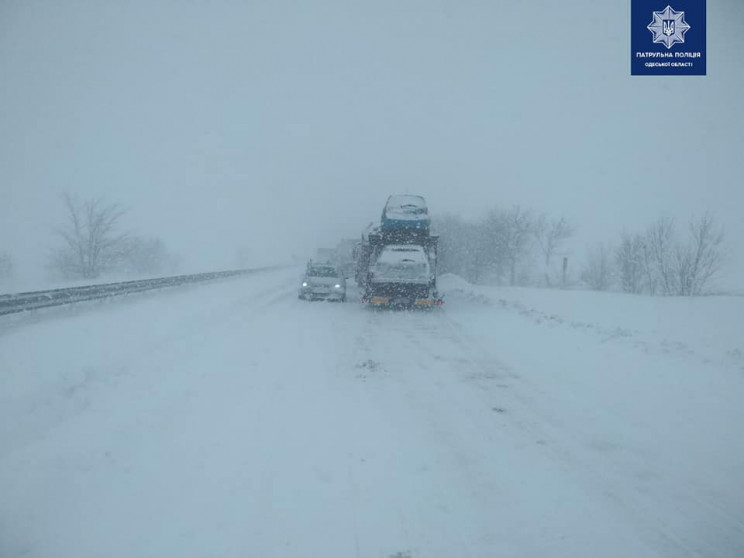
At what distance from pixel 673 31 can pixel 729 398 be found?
20.4 metres

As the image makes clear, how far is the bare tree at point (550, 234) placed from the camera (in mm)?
48969

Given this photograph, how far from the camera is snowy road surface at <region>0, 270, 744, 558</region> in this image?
3.12 m

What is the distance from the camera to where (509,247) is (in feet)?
165

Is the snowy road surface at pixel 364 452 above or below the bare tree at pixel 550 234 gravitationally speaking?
below

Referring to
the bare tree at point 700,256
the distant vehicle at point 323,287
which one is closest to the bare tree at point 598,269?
the bare tree at point 700,256

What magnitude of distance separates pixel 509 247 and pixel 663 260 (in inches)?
667

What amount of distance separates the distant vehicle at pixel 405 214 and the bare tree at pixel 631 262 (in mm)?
31961

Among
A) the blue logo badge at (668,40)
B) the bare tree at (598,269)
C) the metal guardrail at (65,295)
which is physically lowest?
the bare tree at (598,269)

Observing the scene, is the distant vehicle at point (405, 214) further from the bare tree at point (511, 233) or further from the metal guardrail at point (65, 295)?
the bare tree at point (511, 233)

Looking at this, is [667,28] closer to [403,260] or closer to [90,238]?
[403,260]

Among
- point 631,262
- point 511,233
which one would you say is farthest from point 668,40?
point 511,233

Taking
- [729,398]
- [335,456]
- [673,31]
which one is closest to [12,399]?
[335,456]

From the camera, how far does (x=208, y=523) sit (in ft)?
10.6

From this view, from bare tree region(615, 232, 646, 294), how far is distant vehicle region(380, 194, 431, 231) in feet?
105
